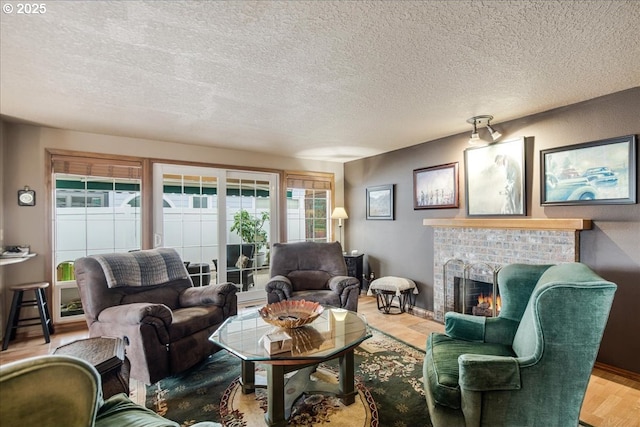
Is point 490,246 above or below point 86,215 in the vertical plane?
below

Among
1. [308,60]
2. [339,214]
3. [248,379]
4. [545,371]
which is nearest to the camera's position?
[545,371]

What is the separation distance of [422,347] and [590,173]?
7.16ft

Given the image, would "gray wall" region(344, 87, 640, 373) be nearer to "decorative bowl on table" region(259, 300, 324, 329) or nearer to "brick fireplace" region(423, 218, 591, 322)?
"brick fireplace" region(423, 218, 591, 322)

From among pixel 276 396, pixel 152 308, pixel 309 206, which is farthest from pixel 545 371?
pixel 309 206

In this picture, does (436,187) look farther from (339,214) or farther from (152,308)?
(152,308)

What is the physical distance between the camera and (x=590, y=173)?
2.69 metres

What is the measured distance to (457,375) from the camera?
1.61 meters

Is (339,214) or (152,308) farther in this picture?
(339,214)

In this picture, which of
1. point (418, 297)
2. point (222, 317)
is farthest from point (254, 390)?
point (418, 297)

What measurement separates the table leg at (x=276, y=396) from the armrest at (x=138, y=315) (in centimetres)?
106

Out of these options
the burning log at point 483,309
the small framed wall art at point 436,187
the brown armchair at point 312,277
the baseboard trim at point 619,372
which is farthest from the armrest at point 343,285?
the baseboard trim at point 619,372

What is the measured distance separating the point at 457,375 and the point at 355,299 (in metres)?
1.95

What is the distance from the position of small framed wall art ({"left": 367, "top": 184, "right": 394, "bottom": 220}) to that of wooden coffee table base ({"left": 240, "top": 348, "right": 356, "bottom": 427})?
2951 mm

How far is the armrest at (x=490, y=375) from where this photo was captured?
1.45m
